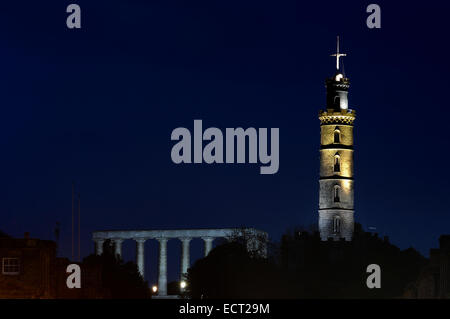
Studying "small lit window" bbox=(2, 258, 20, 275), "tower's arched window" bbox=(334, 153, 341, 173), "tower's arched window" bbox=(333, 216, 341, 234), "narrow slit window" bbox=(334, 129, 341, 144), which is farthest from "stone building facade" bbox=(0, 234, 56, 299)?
"narrow slit window" bbox=(334, 129, 341, 144)

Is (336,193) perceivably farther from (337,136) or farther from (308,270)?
(308,270)

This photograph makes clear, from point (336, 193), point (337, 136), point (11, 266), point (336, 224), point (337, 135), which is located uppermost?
point (337, 135)

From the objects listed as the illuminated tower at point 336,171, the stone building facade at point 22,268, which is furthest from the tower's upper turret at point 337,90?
the stone building facade at point 22,268

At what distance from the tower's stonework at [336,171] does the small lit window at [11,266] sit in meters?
88.6

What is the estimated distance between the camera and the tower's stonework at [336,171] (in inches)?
6457

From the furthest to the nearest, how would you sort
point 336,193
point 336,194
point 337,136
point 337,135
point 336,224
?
point 337,136, point 337,135, point 336,193, point 336,194, point 336,224

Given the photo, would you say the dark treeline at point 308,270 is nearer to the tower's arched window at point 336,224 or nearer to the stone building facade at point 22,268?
the tower's arched window at point 336,224

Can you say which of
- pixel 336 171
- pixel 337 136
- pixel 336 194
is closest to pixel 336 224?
pixel 336 194

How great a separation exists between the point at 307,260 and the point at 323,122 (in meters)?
31.1

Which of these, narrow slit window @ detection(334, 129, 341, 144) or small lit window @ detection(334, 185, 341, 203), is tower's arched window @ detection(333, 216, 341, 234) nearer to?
small lit window @ detection(334, 185, 341, 203)

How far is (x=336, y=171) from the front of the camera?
16588 centimetres

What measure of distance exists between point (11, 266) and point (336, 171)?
94.4 metres

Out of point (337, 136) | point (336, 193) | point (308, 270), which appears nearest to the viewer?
point (308, 270)
